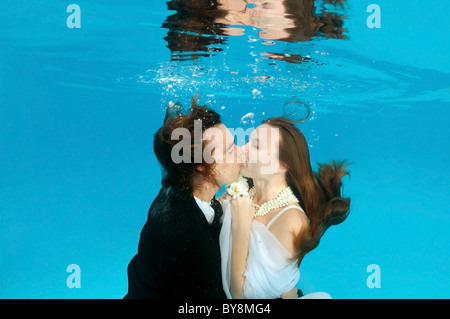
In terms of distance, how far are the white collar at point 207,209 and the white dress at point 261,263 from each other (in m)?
0.14

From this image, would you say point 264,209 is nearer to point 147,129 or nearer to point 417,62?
point 417,62

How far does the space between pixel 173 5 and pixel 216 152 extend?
180 inches

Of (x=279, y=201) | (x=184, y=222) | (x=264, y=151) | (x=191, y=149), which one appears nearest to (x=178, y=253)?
(x=184, y=222)

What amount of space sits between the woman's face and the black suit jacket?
0.98 metres

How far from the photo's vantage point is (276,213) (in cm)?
467

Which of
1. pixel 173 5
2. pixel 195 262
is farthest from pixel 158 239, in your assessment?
pixel 173 5

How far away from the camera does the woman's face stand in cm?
472

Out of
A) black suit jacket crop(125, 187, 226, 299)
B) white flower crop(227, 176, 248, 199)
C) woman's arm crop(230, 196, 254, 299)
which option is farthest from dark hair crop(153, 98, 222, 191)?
woman's arm crop(230, 196, 254, 299)

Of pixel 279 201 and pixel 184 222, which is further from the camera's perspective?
→ pixel 279 201

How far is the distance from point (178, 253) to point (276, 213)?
1.28 metres

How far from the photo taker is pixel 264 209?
482cm

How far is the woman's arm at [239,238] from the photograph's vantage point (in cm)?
418

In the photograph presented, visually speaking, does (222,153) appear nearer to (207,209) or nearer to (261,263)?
(207,209)

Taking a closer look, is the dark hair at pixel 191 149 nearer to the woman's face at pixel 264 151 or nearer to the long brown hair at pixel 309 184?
the woman's face at pixel 264 151
